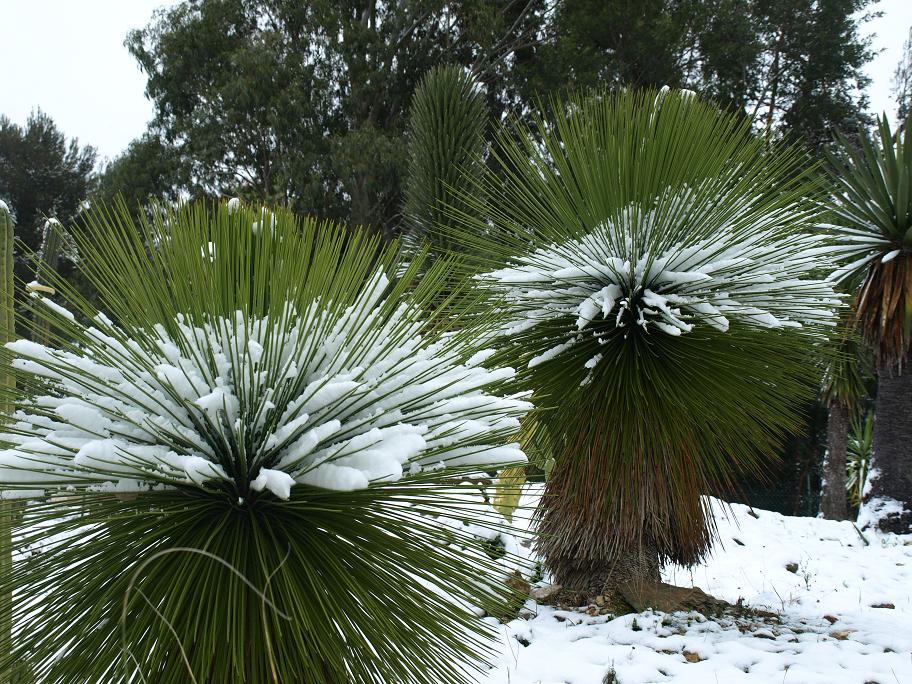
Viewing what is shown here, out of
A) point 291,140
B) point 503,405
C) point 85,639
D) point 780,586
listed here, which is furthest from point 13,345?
point 291,140

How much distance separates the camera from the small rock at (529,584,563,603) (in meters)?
4.10

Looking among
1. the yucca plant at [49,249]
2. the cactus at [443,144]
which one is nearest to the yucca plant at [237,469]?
the yucca plant at [49,249]

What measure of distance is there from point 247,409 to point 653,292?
6.93 ft

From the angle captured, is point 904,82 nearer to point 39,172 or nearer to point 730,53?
point 730,53

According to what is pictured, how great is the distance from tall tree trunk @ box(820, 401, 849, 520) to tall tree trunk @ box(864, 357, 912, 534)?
2.63 metres

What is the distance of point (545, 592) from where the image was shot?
4.16 m

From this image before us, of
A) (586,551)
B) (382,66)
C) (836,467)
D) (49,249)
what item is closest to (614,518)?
(586,551)

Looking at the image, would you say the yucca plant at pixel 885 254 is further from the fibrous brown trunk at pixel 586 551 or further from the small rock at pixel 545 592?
the small rock at pixel 545 592

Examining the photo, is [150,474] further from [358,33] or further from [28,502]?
[358,33]

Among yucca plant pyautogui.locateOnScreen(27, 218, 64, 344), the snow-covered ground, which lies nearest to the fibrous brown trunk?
the snow-covered ground

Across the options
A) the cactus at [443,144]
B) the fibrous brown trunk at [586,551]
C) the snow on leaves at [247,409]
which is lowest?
the fibrous brown trunk at [586,551]

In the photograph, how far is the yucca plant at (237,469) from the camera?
1.27 meters

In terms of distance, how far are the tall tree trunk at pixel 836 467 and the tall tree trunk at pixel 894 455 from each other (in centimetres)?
263

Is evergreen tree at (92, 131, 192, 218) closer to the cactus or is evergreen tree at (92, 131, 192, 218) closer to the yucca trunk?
the cactus
